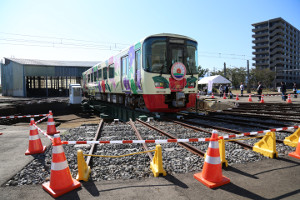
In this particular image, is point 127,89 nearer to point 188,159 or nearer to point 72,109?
point 188,159

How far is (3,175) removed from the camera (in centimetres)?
360

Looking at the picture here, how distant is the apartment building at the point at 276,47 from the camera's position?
270 ft

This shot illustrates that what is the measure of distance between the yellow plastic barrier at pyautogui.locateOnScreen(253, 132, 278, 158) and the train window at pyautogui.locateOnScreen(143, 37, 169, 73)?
16.3ft

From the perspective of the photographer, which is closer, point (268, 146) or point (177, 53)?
point (268, 146)

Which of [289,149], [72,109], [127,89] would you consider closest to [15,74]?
[72,109]

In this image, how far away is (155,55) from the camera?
8.65m

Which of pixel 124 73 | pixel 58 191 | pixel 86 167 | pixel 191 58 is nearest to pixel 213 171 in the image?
pixel 86 167

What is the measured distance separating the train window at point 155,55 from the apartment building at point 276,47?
3195 inches

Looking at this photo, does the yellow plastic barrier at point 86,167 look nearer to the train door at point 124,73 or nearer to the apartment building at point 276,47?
the train door at point 124,73

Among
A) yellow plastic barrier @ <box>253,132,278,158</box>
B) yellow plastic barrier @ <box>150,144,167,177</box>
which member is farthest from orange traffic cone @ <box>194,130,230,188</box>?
yellow plastic barrier @ <box>253,132,278,158</box>

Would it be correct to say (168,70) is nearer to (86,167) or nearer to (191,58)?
(191,58)

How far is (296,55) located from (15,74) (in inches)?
4063

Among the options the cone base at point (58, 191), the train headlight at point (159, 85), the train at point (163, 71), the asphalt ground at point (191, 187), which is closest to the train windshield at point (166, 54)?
the train at point (163, 71)

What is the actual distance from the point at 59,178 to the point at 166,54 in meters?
6.67
